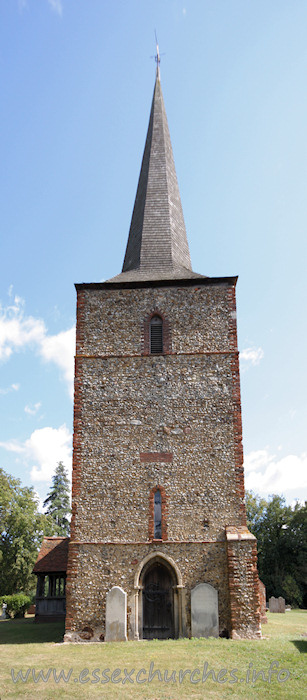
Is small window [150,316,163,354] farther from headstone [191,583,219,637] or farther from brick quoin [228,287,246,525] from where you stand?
headstone [191,583,219,637]

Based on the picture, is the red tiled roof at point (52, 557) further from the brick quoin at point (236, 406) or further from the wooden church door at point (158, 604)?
the brick quoin at point (236, 406)

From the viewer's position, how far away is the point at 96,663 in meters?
10.3

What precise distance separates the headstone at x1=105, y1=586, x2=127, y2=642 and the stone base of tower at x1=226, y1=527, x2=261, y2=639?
2831 mm

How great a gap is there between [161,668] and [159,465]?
6.27 m

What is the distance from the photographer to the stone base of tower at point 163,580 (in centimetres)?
1391

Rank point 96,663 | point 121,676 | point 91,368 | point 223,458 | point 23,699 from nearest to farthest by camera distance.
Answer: point 23,699
point 121,676
point 96,663
point 223,458
point 91,368

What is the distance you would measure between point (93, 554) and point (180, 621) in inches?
115

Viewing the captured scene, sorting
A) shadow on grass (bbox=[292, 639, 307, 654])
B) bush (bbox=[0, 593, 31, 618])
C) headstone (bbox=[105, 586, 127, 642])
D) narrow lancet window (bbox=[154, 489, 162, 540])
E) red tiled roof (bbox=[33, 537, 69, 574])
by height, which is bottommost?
bush (bbox=[0, 593, 31, 618])

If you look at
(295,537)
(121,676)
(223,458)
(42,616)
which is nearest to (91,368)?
(223,458)

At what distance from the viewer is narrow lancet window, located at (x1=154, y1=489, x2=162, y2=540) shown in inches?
580

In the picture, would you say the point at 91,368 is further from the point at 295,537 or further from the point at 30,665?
the point at 295,537

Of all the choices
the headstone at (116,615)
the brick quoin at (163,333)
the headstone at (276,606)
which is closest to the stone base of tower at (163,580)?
the headstone at (116,615)

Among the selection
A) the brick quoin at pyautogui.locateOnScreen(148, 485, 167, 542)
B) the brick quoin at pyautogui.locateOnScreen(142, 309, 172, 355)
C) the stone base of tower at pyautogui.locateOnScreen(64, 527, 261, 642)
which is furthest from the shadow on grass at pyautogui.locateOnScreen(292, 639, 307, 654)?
the brick quoin at pyautogui.locateOnScreen(142, 309, 172, 355)

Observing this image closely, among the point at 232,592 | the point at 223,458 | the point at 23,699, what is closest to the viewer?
the point at 23,699
